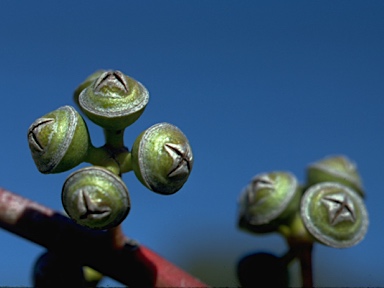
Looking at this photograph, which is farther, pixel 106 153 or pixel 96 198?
pixel 106 153

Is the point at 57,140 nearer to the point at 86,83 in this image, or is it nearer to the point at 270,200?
the point at 86,83

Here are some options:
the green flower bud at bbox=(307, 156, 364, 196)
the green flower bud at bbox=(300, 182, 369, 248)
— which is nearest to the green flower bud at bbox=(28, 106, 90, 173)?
the green flower bud at bbox=(300, 182, 369, 248)

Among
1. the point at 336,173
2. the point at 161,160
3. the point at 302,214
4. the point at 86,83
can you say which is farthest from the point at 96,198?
the point at 336,173

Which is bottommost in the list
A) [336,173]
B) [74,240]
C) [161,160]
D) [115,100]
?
[74,240]

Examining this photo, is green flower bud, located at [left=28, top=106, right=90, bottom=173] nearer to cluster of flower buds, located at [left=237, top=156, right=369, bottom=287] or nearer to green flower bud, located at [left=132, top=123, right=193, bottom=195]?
green flower bud, located at [left=132, top=123, right=193, bottom=195]

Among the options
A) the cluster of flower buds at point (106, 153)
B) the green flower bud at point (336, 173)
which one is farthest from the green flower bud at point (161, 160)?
the green flower bud at point (336, 173)

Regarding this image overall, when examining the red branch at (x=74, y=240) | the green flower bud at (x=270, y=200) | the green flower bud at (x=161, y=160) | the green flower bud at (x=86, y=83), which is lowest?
the red branch at (x=74, y=240)

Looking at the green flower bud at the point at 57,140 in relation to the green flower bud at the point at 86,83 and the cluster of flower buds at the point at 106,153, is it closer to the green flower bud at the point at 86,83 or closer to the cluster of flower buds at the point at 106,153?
the cluster of flower buds at the point at 106,153

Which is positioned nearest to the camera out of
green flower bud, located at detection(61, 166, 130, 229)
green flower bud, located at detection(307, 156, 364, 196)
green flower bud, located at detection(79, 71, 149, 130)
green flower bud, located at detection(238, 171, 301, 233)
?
green flower bud, located at detection(61, 166, 130, 229)
